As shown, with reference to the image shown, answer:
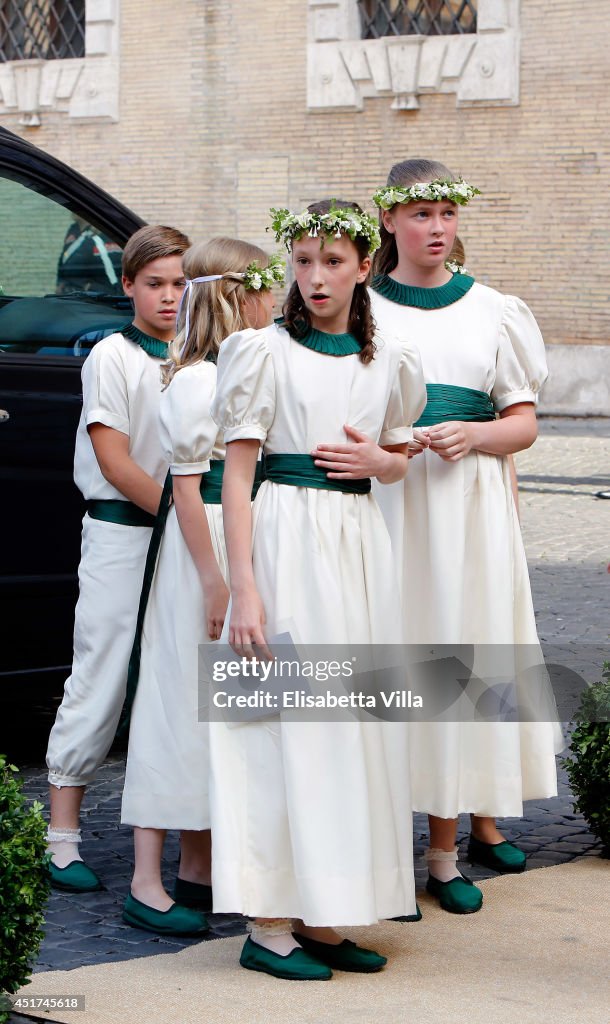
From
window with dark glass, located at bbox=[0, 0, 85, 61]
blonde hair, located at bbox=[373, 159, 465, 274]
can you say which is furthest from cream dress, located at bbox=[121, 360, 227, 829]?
window with dark glass, located at bbox=[0, 0, 85, 61]

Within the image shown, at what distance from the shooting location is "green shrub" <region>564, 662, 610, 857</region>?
4410 millimetres

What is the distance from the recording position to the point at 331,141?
20.2 metres

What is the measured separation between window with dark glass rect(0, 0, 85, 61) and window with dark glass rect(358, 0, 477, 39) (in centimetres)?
421

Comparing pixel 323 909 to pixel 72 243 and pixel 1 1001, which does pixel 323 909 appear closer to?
pixel 1 1001

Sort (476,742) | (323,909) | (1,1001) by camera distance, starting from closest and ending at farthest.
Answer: (1,1001)
(323,909)
(476,742)

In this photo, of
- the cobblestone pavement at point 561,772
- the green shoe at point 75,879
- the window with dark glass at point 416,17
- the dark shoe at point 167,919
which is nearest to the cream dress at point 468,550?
the cobblestone pavement at point 561,772

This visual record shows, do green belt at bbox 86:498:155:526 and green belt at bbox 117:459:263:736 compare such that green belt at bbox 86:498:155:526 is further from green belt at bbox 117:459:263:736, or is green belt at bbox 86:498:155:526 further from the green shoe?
the green shoe

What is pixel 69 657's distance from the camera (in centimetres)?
536

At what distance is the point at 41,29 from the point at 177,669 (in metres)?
19.4

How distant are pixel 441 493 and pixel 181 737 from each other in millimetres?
→ 934

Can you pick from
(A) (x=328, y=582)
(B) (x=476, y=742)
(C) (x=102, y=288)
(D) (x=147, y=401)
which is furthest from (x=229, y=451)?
(C) (x=102, y=288)

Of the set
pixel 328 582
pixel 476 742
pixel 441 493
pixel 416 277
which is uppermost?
pixel 416 277

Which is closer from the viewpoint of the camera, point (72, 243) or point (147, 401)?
point (147, 401)

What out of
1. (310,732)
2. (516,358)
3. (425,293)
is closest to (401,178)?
(425,293)
